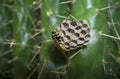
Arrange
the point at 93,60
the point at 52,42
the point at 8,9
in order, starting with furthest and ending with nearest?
the point at 8,9 → the point at 52,42 → the point at 93,60

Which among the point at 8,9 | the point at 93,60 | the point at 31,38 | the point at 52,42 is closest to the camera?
the point at 93,60

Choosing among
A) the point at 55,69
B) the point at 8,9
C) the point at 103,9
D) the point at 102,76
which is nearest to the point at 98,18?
the point at 103,9

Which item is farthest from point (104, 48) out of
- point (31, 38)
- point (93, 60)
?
point (31, 38)

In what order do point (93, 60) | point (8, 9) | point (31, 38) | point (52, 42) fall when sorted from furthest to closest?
point (8, 9), point (31, 38), point (52, 42), point (93, 60)

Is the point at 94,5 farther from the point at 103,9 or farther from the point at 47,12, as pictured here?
the point at 47,12

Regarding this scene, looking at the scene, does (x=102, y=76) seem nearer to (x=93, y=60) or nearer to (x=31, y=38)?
(x=93, y=60)

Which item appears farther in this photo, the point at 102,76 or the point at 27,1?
the point at 27,1

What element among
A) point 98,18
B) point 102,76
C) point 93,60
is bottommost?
point 102,76

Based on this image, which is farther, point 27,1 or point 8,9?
point 8,9

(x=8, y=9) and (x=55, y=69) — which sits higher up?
(x=8, y=9)
